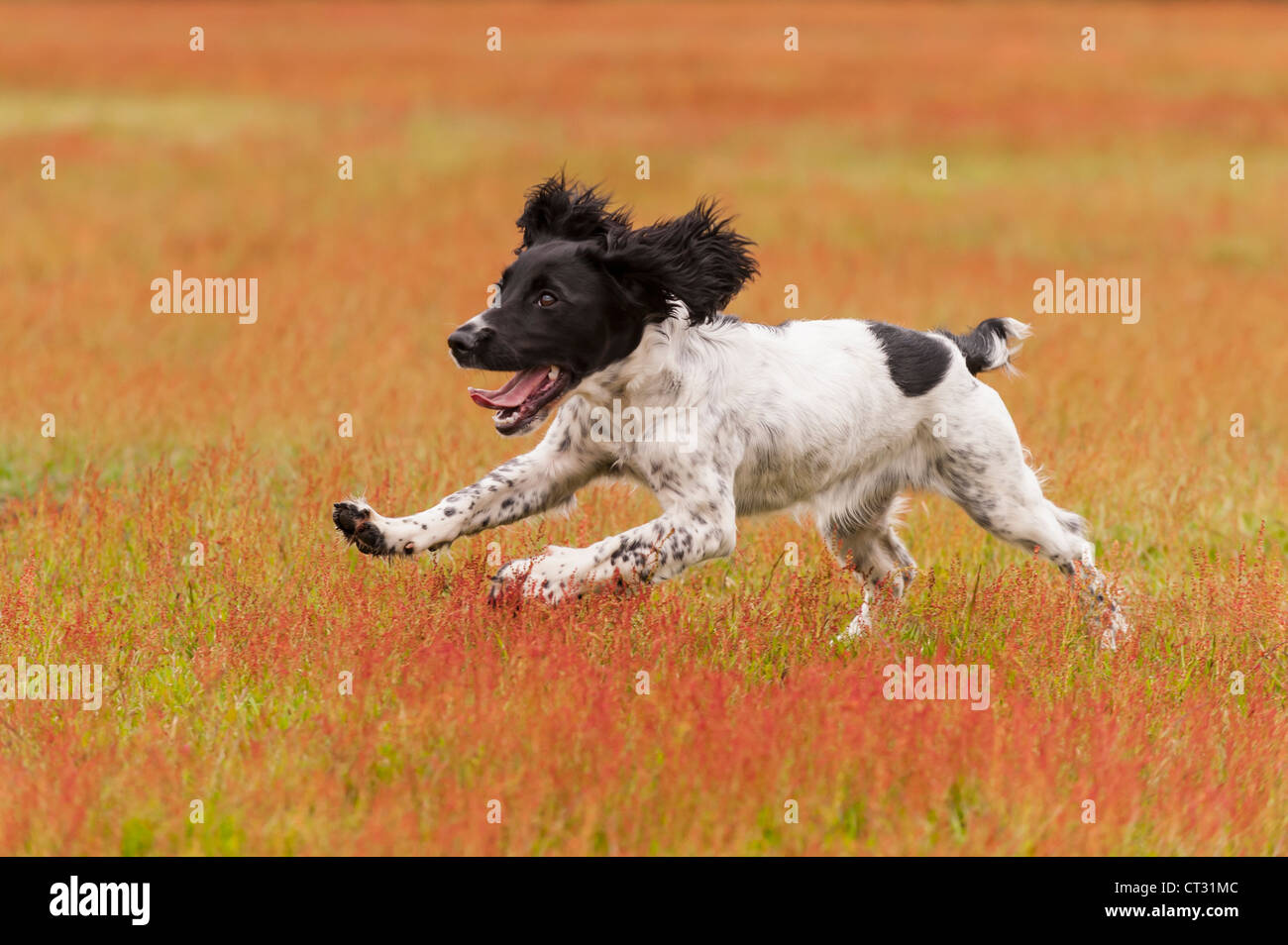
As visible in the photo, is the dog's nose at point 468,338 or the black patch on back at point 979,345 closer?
the dog's nose at point 468,338

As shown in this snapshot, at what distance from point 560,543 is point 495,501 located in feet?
4.54

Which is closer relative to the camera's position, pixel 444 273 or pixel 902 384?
pixel 902 384

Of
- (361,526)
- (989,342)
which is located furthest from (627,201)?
(361,526)

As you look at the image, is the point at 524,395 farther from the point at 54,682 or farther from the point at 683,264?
the point at 54,682

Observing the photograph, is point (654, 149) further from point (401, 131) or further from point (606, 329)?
point (606, 329)

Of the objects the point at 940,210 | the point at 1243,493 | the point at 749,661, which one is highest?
the point at 940,210

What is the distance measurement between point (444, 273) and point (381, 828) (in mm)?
11224

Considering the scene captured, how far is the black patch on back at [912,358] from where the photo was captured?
19.6ft

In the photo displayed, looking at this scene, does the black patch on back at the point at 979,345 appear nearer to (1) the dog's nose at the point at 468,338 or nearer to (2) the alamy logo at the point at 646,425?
(2) the alamy logo at the point at 646,425

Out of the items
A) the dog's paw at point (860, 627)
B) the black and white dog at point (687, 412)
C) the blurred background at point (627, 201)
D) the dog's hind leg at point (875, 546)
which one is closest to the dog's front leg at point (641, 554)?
the black and white dog at point (687, 412)

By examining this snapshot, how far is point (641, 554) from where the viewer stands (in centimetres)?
514

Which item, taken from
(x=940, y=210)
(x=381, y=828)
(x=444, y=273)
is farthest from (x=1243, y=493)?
(x=940, y=210)

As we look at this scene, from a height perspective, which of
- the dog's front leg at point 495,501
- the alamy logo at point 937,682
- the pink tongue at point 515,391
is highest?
the pink tongue at point 515,391

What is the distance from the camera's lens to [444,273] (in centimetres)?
1462
